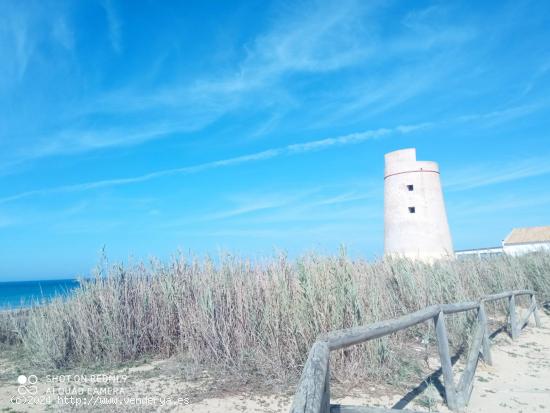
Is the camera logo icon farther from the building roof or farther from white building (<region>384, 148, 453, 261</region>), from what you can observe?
the building roof

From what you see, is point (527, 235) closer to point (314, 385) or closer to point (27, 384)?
point (27, 384)

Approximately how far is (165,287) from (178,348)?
931 millimetres

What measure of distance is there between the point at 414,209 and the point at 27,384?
13775 mm

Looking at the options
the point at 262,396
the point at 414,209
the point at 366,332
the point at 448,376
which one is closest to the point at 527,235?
the point at 414,209

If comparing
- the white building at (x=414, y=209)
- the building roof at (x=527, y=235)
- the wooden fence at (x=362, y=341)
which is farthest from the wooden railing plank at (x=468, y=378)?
the building roof at (x=527, y=235)

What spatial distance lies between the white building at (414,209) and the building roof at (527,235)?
19.2 meters

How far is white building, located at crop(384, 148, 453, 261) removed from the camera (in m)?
14.8

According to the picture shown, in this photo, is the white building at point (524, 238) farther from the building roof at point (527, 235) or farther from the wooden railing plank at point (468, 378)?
the wooden railing plank at point (468, 378)

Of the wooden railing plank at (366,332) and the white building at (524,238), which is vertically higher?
the white building at (524,238)

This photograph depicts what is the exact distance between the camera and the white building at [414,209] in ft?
48.4

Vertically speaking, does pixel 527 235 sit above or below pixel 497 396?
above

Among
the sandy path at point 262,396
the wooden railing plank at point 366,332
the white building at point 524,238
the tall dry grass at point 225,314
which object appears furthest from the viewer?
the white building at point 524,238

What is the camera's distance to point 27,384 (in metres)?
4.38

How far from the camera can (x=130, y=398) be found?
3.70 metres
